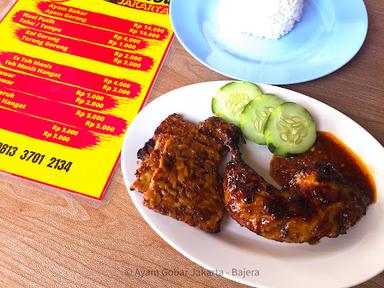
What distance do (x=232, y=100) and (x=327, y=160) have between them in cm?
47

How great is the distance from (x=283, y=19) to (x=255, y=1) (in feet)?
0.60

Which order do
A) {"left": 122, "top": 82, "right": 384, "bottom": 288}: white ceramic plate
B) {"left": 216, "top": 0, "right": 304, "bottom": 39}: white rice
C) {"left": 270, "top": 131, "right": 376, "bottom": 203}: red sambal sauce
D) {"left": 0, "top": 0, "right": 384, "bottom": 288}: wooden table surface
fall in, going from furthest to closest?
{"left": 216, "top": 0, "right": 304, "bottom": 39}: white rice → {"left": 270, "top": 131, "right": 376, "bottom": 203}: red sambal sauce → {"left": 0, "top": 0, "right": 384, "bottom": 288}: wooden table surface → {"left": 122, "top": 82, "right": 384, "bottom": 288}: white ceramic plate

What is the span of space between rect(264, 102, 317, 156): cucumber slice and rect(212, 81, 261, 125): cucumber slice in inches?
5.5

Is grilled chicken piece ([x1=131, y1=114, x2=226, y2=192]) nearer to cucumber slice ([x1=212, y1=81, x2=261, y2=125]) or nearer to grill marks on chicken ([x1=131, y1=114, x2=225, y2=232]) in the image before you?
grill marks on chicken ([x1=131, y1=114, x2=225, y2=232])

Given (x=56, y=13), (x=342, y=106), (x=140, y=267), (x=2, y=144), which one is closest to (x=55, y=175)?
(x=2, y=144)

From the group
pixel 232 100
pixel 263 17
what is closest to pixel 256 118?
pixel 232 100

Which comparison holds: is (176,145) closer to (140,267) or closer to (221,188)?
(221,188)

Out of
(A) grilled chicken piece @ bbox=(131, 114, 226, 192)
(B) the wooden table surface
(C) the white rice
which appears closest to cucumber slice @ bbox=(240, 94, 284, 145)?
(A) grilled chicken piece @ bbox=(131, 114, 226, 192)

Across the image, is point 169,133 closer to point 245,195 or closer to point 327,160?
point 245,195

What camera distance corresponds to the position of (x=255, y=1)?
212 cm

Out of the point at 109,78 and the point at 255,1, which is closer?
the point at 109,78

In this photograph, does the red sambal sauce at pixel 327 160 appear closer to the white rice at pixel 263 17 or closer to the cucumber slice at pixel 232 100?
the cucumber slice at pixel 232 100

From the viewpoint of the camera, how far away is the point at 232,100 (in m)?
1.69

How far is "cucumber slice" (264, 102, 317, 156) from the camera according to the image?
5.25ft
